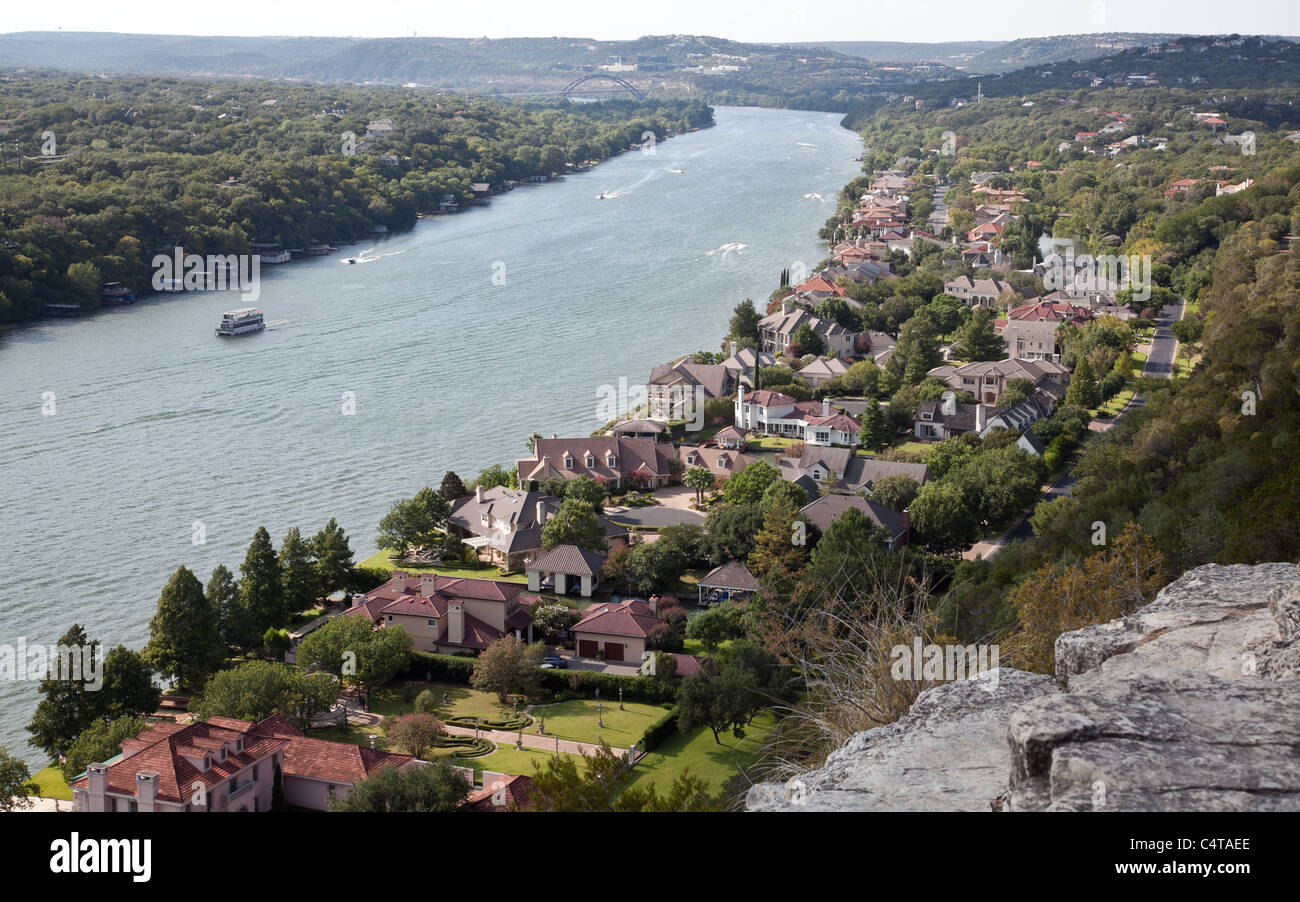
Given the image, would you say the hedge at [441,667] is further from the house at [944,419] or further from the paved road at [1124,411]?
the house at [944,419]

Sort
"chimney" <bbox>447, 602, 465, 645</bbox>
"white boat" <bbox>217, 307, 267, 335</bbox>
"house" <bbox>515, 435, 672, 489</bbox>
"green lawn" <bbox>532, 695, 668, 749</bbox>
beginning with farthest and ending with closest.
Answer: "white boat" <bbox>217, 307, 267, 335</bbox>, "house" <bbox>515, 435, 672, 489</bbox>, "chimney" <bbox>447, 602, 465, 645</bbox>, "green lawn" <bbox>532, 695, 668, 749</bbox>

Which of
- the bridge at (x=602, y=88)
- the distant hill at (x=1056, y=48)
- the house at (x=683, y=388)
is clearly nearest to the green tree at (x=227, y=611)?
the house at (x=683, y=388)

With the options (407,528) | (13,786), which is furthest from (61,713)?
(407,528)

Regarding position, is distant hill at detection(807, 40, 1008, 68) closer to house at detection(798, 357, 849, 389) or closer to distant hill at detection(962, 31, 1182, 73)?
distant hill at detection(962, 31, 1182, 73)

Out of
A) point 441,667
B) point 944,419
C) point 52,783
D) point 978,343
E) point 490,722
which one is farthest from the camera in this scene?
point 978,343

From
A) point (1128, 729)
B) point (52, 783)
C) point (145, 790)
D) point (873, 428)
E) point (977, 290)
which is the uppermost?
point (1128, 729)

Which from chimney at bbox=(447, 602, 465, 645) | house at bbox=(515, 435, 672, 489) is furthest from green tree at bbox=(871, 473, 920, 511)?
chimney at bbox=(447, 602, 465, 645)

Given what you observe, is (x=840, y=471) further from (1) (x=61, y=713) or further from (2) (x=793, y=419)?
(1) (x=61, y=713)
